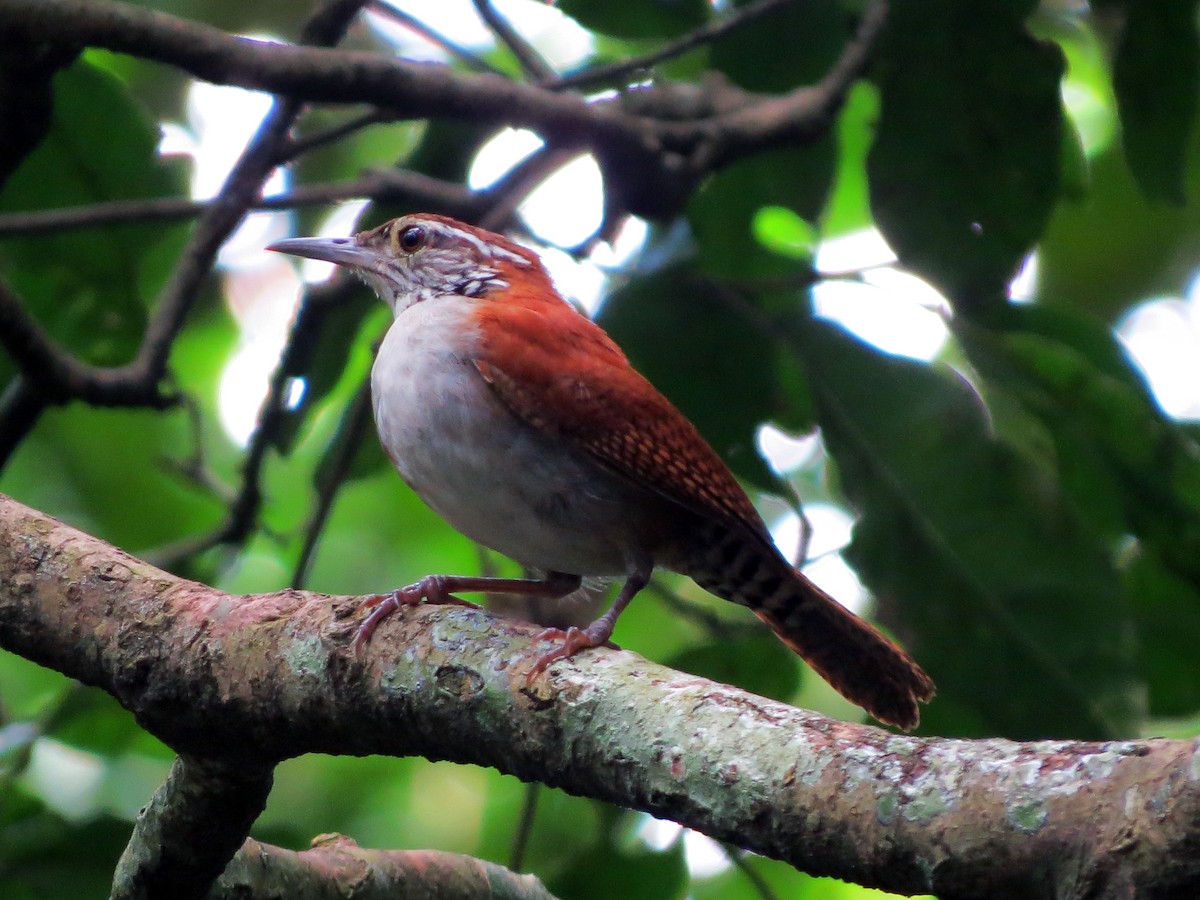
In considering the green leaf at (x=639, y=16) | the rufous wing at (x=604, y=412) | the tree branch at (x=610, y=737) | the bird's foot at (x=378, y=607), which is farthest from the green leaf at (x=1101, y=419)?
the tree branch at (x=610, y=737)

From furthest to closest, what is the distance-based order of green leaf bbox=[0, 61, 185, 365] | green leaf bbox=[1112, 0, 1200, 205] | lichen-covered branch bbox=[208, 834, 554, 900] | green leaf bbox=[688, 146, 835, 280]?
green leaf bbox=[688, 146, 835, 280] → green leaf bbox=[0, 61, 185, 365] → green leaf bbox=[1112, 0, 1200, 205] → lichen-covered branch bbox=[208, 834, 554, 900]

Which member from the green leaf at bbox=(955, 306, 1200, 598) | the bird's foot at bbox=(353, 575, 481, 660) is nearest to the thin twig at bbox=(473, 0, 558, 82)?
the green leaf at bbox=(955, 306, 1200, 598)

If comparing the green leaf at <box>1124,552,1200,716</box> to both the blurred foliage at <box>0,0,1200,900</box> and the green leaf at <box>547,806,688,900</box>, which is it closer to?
the blurred foliage at <box>0,0,1200,900</box>

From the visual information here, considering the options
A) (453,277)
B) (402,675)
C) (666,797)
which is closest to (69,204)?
(453,277)

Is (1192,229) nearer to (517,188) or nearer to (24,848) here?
(517,188)

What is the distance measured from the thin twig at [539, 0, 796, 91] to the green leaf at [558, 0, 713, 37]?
49 mm

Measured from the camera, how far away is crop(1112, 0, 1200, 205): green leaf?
3498 mm

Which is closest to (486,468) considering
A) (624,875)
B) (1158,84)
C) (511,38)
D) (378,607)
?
(378,607)

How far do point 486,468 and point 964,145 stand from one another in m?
1.75

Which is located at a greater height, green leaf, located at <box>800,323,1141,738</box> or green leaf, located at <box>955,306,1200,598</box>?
green leaf, located at <box>955,306,1200,598</box>

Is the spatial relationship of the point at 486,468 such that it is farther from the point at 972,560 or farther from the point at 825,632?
the point at 972,560

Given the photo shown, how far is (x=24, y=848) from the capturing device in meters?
3.29

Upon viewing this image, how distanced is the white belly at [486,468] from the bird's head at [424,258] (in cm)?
66

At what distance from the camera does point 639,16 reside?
4.08 m
